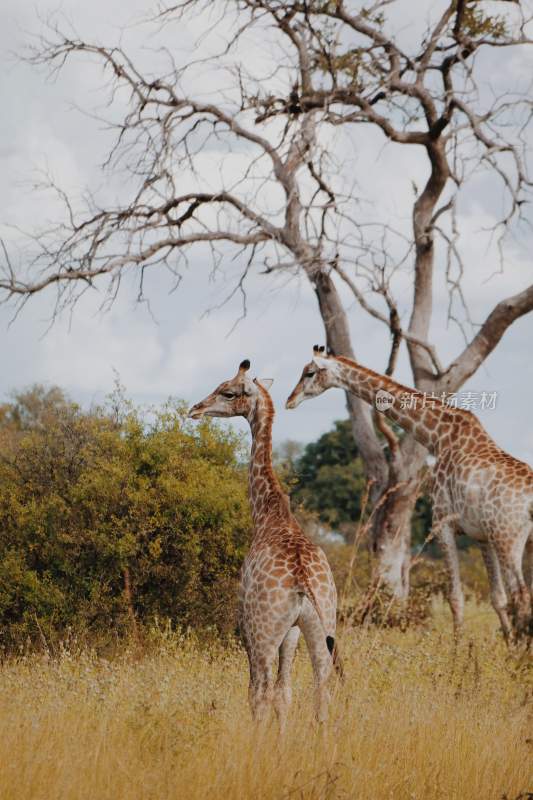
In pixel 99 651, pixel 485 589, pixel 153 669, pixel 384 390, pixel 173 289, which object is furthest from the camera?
pixel 485 589

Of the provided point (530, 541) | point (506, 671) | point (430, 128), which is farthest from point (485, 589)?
point (506, 671)

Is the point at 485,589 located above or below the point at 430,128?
below

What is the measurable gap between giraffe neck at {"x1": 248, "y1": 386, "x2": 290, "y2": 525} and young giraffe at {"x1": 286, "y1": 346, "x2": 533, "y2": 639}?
290 centimetres

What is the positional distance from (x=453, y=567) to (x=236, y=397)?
4.01m

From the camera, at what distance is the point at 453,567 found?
11289 mm

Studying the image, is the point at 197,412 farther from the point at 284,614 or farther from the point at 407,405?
the point at 407,405

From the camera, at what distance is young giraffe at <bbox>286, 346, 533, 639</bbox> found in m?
10.4

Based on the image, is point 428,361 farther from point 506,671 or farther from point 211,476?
point 506,671

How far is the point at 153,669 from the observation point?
837 cm

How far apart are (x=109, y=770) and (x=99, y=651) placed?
5.36 m

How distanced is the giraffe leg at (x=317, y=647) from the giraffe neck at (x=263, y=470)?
3.68 ft

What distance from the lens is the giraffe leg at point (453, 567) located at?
11.1 meters

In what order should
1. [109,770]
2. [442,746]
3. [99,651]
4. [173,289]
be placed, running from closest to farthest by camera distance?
1. [109,770]
2. [442,746]
3. [99,651]
4. [173,289]

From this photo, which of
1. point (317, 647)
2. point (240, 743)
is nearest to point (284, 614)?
point (317, 647)
